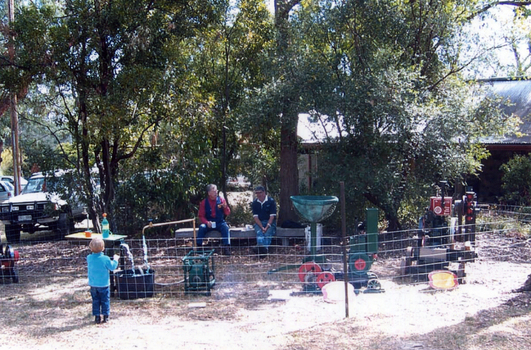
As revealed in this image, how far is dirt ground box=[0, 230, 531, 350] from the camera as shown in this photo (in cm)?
530

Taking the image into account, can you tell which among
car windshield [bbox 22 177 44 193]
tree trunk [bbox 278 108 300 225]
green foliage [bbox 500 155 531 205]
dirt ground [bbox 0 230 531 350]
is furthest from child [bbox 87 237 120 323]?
green foliage [bbox 500 155 531 205]

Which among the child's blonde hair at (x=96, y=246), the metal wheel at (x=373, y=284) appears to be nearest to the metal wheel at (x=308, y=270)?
the metal wheel at (x=373, y=284)

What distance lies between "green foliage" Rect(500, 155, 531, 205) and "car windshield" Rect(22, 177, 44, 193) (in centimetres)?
1196

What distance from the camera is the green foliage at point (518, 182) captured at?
42.3 ft

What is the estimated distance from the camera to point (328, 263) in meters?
7.30

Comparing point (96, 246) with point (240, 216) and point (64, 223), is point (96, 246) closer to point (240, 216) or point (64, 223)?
point (240, 216)

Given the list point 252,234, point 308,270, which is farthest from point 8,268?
point 308,270

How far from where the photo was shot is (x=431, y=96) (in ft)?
32.1

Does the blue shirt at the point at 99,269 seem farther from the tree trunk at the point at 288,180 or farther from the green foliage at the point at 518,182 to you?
the green foliage at the point at 518,182

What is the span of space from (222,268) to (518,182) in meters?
8.47

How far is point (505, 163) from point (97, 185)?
35.8 ft

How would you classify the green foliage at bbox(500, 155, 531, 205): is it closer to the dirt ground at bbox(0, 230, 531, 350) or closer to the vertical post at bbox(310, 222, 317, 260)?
the dirt ground at bbox(0, 230, 531, 350)

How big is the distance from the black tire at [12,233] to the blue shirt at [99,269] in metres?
7.14

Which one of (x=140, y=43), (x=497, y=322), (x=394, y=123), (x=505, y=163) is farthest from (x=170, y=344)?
(x=505, y=163)
